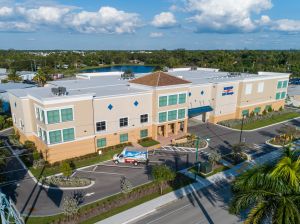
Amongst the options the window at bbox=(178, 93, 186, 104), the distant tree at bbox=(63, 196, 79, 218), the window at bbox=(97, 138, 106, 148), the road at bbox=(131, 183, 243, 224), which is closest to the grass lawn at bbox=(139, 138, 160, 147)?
the window at bbox=(97, 138, 106, 148)

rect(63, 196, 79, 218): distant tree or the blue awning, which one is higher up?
the blue awning

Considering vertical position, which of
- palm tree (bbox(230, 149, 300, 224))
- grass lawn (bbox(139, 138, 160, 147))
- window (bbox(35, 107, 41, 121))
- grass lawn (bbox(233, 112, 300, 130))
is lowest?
grass lawn (bbox(233, 112, 300, 130))

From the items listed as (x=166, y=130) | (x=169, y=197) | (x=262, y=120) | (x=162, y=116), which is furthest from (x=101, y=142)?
(x=262, y=120)

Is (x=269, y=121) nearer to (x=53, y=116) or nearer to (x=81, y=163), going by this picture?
(x=81, y=163)

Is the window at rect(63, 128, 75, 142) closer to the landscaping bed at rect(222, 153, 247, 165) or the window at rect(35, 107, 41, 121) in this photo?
the window at rect(35, 107, 41, 121)

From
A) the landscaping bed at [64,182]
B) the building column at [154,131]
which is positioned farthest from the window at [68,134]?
the building column at [154,131]

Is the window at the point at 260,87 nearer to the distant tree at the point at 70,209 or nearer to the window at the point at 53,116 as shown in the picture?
the window at the point at 53,116
